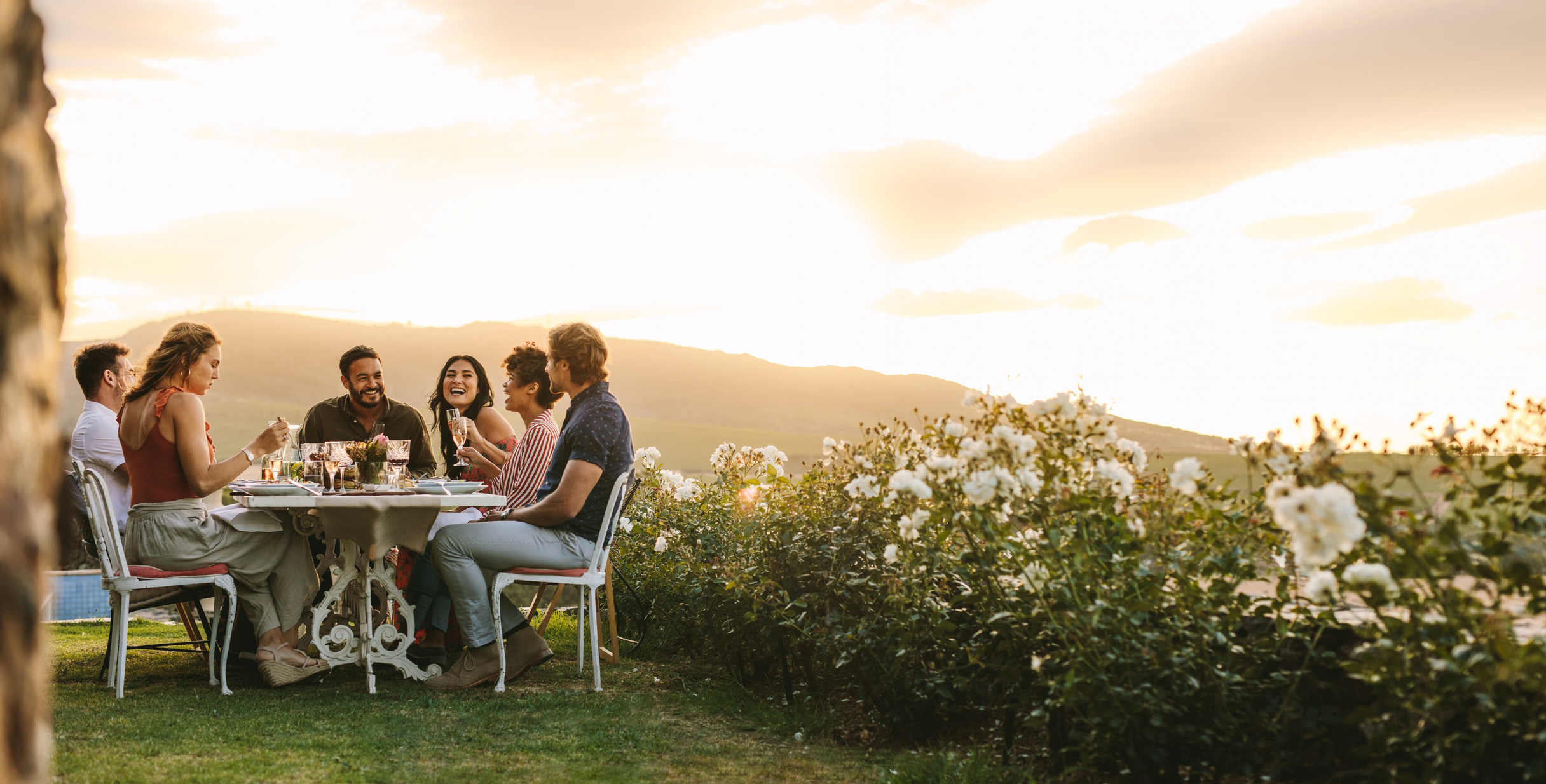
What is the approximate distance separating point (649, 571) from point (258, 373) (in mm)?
A: 66972

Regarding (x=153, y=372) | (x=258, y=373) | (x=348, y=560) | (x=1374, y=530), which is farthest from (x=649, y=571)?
(x=258, y=373)

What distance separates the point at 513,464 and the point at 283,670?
4.08ft

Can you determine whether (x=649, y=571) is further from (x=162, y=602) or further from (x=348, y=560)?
(x=162, y=602)

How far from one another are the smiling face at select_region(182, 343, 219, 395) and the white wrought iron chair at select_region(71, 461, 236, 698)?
500 mm

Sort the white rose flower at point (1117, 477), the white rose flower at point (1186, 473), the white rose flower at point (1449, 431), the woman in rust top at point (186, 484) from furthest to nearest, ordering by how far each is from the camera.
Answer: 1. the woman in rust top at point (186, 484)
2. the white rose flower at point (1117, 477)
3. the white rose flower at point (1186, 473)
4. the white rose flower at point (1449, 431)

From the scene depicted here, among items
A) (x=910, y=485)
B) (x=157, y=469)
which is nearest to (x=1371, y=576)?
(x=910, y=485)

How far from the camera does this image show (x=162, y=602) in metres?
4.64

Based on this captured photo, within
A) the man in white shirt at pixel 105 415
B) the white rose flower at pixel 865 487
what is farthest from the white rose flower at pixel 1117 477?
the man in white shirt at pixel 105 415

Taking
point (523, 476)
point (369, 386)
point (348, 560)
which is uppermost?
point (369, 386)

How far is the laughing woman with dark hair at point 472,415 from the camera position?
523 cm

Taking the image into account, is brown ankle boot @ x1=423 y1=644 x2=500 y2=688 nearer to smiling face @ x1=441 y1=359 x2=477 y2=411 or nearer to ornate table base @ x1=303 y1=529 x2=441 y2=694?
ornate table base @ x1=303 y1=529 x2=441 y2=694

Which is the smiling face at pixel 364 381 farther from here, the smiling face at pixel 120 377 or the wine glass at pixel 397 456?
the smiling face at pixel 120 377

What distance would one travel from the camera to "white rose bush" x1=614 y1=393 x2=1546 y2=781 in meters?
2.11

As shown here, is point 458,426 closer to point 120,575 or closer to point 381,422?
point 381,422
